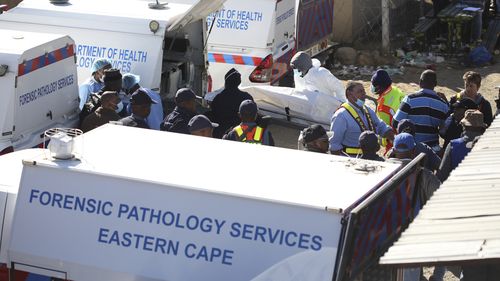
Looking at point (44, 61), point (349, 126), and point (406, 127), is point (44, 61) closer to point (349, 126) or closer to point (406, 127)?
point (349, 126)

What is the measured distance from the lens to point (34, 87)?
9.58 metres

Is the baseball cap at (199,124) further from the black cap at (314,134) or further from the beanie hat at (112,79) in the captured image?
the beanie hat at (112,79)

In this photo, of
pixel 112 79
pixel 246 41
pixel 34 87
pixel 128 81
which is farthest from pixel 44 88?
pixel 246 41

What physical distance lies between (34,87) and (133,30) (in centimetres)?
182

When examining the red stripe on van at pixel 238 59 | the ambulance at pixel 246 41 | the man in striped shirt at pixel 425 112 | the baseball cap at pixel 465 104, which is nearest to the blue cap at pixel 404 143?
the man in striped shirt at pixel 425 112

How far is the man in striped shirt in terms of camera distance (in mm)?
10133

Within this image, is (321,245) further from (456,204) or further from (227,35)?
(227,35)

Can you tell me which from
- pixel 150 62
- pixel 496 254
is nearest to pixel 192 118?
pixel 150 62

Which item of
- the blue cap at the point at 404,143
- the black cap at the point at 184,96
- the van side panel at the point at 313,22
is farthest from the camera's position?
the van side panel at the point at 313,22

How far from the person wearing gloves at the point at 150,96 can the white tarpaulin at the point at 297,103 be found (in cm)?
227

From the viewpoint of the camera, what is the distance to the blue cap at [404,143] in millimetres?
8539

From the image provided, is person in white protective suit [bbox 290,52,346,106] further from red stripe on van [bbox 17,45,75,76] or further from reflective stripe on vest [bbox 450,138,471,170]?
reflective stripe on vest [bbox 450,138,471,170]

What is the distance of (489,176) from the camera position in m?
6.24

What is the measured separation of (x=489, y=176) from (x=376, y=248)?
832 millimetres
